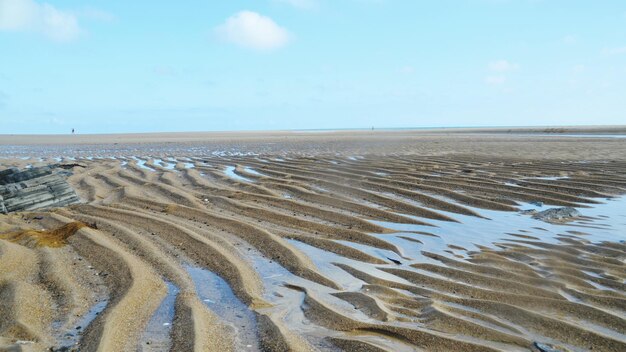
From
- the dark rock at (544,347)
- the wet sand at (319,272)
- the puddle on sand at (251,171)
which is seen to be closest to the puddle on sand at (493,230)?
the wet sand at (319,272)

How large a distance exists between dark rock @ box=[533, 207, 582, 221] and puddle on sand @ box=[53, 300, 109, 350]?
5.60m

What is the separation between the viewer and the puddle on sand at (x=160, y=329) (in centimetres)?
315

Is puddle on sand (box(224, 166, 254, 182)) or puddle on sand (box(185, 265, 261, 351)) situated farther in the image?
puddle on sand (box(224, 166, 254, 182))

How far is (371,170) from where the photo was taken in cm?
1259

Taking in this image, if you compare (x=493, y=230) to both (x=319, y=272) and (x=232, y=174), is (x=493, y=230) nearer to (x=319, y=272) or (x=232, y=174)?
(x=319, y=272)

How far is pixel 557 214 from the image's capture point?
6.93 metres

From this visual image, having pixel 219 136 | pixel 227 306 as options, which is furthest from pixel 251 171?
pixel 219 136

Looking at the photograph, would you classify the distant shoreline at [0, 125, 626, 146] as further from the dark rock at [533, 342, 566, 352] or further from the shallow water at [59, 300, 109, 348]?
the dark rock at [533, 342, 566, 352]

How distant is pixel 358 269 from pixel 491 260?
1.32 m

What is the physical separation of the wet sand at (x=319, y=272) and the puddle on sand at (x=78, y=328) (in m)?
0.01

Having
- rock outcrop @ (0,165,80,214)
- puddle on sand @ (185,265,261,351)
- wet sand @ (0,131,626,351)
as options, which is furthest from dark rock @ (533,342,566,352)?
rock outcrop @ (0,165,80,214)

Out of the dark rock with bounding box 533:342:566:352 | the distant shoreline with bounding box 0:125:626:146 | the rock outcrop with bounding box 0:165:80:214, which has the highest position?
the rock outcrop with bounding box 0:165:80:214

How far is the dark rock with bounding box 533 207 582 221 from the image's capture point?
6.84 metres

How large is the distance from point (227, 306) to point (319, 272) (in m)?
1.08
